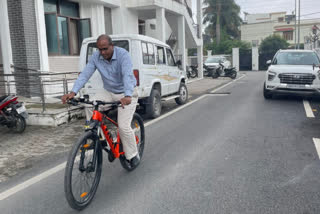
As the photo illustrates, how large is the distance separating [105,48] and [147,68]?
4151 millimetres

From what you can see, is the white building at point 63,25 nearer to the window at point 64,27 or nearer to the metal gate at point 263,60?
the window at point 64,27

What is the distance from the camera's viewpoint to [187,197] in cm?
363

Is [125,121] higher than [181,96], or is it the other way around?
[125,121]

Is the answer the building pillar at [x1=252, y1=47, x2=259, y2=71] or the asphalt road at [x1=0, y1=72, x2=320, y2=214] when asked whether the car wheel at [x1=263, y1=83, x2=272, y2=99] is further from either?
the building pillar at [x1=252, y1=47, x2=259, y2=71]

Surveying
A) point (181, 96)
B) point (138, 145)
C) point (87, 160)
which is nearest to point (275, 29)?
point (181, 96)

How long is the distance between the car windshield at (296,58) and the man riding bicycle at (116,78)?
9.09m

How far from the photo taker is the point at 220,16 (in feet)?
183

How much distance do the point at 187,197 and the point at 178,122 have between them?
433 cm

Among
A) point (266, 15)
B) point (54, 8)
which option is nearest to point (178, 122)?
point (54, 8)

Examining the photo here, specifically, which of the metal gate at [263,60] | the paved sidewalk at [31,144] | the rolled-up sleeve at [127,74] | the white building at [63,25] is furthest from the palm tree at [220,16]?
the rolled-up sleeve at [127,74]

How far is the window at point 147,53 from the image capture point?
25.9ft

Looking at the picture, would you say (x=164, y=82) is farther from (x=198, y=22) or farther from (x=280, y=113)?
(x=198, y=22)

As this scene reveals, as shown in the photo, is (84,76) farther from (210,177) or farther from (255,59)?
(255,59)

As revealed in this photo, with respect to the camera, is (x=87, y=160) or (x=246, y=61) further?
(x=246, y=61)
